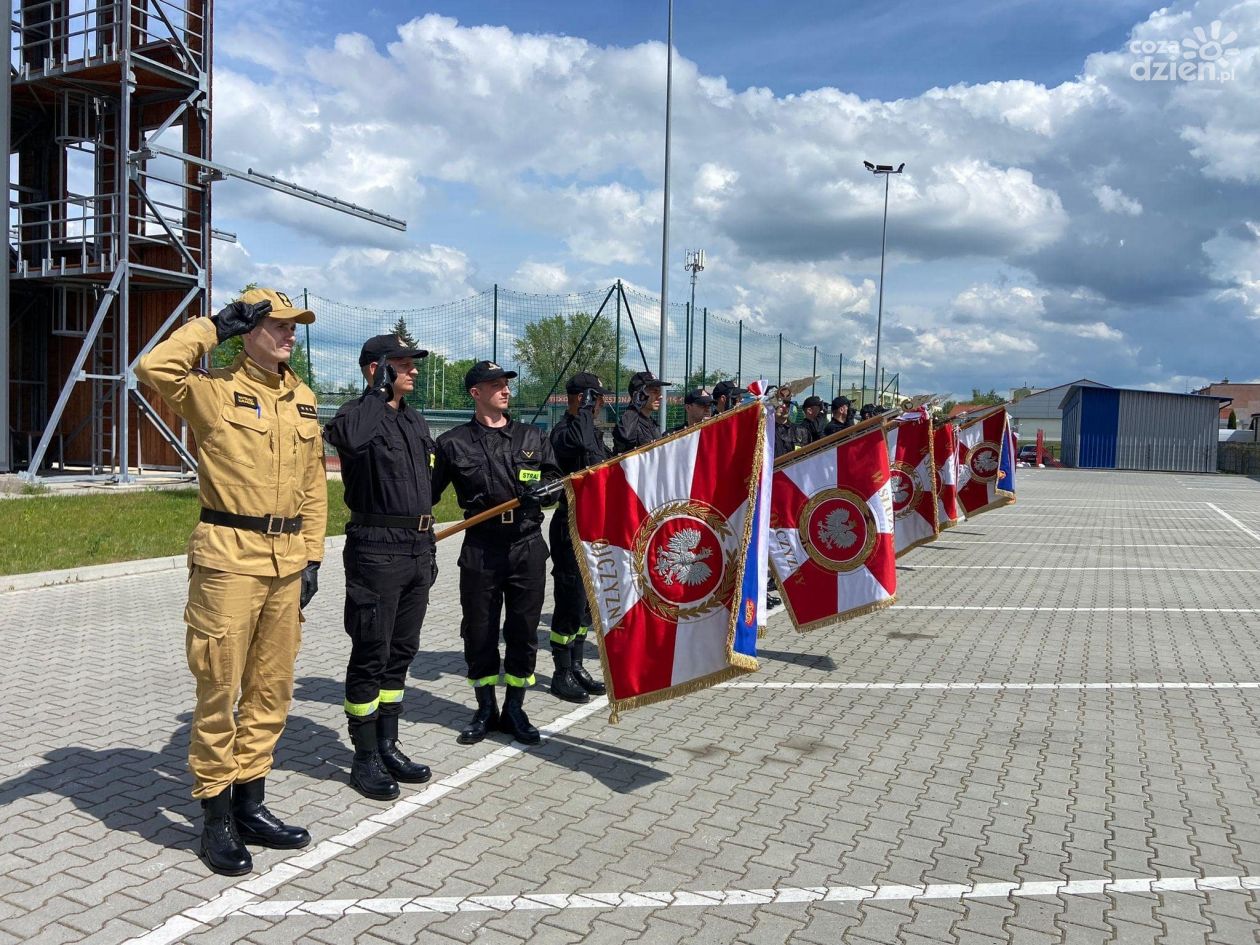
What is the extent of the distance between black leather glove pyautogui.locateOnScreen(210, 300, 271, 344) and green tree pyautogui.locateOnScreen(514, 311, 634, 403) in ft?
60.5

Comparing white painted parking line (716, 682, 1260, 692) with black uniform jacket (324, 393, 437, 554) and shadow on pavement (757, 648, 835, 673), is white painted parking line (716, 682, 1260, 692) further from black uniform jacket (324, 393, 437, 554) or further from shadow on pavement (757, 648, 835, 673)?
black uniform jacket (324, 393, 437, 554)

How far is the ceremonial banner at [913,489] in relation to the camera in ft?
29.4

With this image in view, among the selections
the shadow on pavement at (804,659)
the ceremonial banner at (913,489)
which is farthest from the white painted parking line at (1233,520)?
the shadow on pavement at (804,659)

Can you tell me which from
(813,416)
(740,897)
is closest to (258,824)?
(740,897)

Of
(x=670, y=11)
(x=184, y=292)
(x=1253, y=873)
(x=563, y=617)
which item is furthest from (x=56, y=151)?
(x=1253, y=873)

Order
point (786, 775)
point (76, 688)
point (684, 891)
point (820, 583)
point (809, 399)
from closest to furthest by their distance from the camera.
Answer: point (684, 891)
point (786, 775)
point (76, 688)
point (820, 583)
point (809, 399)

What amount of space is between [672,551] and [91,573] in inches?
296

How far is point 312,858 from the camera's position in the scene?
12.3 ft

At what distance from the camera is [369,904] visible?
3.39m

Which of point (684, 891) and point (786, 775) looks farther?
point (786, 775)

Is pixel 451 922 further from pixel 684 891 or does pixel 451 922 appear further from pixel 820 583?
pixel 820 583

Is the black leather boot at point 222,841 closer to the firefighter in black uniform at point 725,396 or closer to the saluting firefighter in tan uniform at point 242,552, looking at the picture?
the saluting firefighter in tan uniform at point 242,552

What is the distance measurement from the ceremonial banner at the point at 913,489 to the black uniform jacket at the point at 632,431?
2.99m

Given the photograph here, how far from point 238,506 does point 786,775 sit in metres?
2.88
